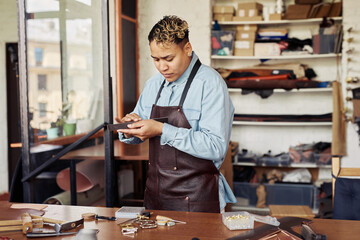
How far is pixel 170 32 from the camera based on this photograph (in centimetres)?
213

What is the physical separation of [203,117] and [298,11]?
12.0 feet

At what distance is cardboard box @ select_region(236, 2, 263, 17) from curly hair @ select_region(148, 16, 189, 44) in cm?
355

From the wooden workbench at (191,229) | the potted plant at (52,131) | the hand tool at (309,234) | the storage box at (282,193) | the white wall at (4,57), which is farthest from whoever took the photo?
the white wall at (4,57)

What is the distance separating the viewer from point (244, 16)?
5531 mm

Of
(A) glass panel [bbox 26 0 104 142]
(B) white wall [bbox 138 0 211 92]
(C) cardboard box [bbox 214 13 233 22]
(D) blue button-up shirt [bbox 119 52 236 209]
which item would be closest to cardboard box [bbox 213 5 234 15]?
(C) cardboard box [bbox 214 13 233 22]

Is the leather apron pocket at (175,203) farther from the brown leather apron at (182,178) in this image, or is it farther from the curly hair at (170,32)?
the curly hair at (170,32)

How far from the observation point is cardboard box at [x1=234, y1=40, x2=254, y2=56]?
5.53 meters

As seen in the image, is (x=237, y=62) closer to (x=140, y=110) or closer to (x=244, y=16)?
(x=244, y=16)

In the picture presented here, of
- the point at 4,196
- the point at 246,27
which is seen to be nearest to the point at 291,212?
the point at 246,27

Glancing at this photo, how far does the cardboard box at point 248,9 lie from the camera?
549 cm

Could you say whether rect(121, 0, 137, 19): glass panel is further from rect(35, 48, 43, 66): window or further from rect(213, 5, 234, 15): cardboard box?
rect(35, 48, 43, 66): window

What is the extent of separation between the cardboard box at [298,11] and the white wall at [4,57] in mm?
3570

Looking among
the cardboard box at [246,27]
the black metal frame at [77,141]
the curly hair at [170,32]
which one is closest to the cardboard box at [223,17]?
the cardboard box at [246,27]

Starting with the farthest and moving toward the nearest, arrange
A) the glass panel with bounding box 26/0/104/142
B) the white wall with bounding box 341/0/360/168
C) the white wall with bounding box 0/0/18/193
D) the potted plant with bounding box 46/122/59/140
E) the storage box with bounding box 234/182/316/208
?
the white wall with bounding box 0/0/18/193 < the storage box with bounding box 234/182/316/208 < the white wall with bounding box 341/0/360/168 < the potted plant with bounding box 46/122/59/140 < the glass panel with bounding box 26/0/104/142
